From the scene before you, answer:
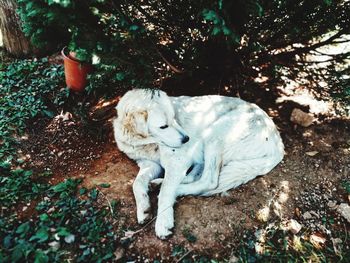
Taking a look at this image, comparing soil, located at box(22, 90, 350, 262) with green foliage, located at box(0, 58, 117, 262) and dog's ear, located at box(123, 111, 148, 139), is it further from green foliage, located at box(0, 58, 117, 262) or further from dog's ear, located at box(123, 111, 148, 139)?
dog's ear, located at box(123, 111, 148, 139)

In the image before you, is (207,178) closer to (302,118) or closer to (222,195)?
(222,195)

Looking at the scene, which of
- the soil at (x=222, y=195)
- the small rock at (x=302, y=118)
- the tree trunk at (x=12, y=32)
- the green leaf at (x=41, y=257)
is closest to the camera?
the green leaf at (x=41, y=257)

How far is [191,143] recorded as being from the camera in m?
3.78

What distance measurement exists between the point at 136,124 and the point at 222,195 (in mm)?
1195

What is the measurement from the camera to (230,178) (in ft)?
11.7

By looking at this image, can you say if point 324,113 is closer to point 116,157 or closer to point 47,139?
point 116,157

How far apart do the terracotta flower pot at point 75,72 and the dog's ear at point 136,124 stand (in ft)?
4.53

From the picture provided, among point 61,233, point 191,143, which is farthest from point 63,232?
point 191,143

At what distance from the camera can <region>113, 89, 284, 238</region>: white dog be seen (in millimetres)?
3463

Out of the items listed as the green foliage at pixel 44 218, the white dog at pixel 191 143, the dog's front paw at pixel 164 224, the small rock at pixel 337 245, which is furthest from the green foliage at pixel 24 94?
the small rock at pixel 337 245

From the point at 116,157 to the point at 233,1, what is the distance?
2.21m

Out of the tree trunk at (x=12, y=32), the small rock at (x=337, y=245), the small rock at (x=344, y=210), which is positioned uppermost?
the tree trunk at (x=12, y=32)

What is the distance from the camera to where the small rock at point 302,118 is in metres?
4.47

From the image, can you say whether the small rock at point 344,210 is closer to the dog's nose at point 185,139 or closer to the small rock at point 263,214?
the small rock at point 263,214
